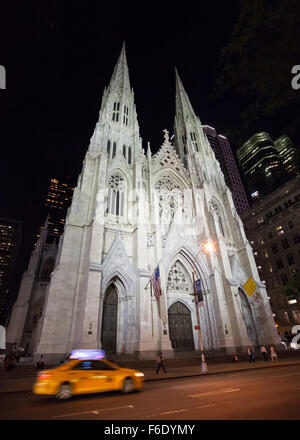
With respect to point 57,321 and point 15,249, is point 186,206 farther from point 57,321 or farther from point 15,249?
point 15,249

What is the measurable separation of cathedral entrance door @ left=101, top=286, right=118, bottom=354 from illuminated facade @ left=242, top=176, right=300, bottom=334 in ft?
110

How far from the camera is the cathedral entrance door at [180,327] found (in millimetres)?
22078

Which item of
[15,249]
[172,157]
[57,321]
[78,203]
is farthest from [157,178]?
[15,249]

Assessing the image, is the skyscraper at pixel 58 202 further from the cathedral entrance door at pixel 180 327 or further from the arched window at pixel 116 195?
the cathedral entrance door at pixel 180 327

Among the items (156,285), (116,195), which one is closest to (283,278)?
(156,285)

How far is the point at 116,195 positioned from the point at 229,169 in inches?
4161

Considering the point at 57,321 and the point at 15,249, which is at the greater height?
the point at 15,249

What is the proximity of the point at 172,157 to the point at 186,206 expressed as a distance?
28.5ft

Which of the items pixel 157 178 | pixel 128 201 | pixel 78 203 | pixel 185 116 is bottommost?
pixel 78 203

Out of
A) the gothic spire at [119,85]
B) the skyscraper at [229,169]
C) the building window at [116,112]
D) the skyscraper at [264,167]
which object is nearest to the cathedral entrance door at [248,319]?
the building window at [116,112]

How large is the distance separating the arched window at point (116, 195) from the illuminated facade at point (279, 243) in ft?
109

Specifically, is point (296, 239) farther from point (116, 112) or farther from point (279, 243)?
point (116, 112)

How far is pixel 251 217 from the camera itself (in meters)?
56.3

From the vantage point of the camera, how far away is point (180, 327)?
22.8 m
